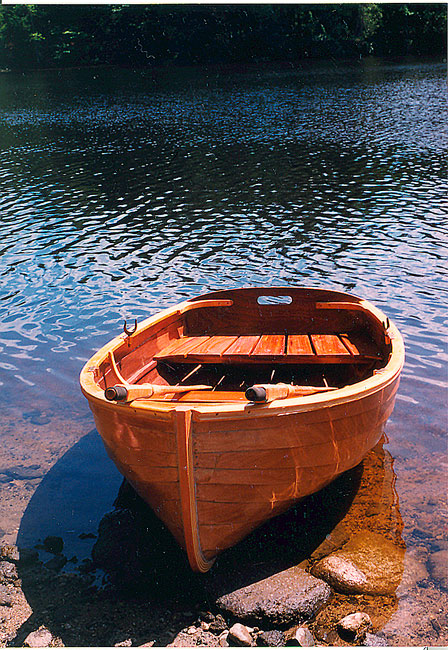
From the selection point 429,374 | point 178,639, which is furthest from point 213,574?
point 429,374

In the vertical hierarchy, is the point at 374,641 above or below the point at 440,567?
above

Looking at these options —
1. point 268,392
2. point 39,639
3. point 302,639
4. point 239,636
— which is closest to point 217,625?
point 239,636

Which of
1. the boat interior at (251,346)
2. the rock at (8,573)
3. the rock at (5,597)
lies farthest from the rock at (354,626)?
the rock at (8,573)

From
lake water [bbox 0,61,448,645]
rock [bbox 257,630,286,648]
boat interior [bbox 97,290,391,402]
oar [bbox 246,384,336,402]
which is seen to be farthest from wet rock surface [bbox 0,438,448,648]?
oar [bbox 246,384,336,402]

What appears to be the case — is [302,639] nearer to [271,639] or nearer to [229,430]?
[271,639]

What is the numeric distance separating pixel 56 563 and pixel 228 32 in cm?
4996

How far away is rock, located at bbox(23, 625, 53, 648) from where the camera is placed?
4613 millimetres

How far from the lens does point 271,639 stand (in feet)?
15.0

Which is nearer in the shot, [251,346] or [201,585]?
[201,585]

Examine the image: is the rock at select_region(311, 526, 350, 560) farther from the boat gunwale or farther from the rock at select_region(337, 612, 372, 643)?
the boat gunwale

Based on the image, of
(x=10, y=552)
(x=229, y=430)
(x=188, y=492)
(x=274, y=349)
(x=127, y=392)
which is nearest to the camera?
(x=229, y=430)

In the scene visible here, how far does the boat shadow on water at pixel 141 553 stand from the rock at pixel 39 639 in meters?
0.07

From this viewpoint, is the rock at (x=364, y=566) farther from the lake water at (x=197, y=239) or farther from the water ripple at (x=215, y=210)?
the water ripple at (x=215, y=210)

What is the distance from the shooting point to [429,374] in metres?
8.63
